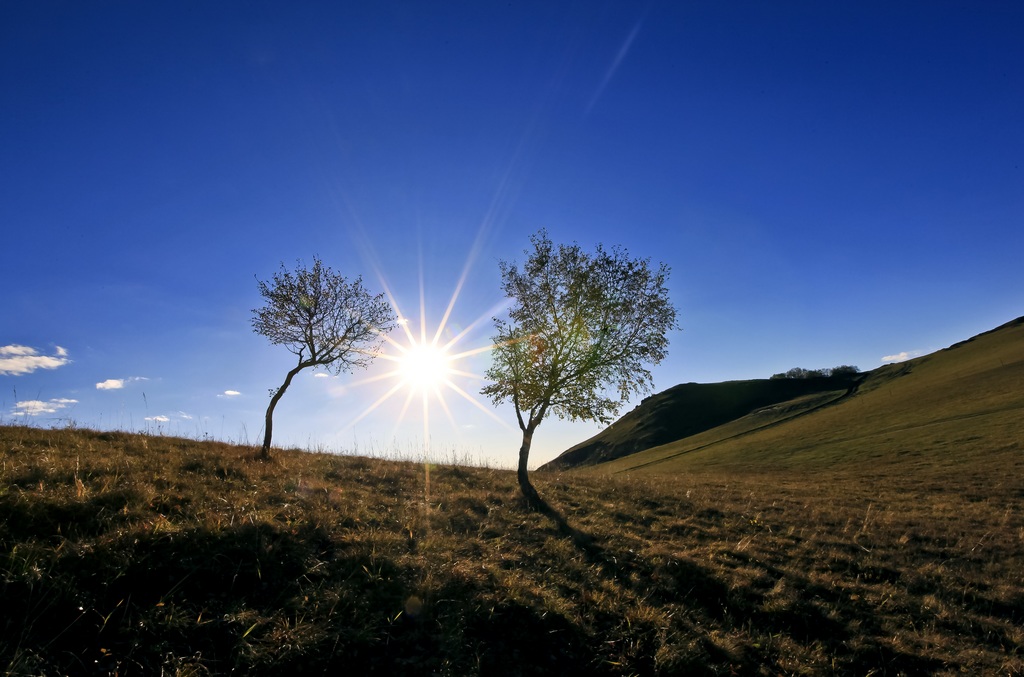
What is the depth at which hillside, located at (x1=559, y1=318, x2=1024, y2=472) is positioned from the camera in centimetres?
4059

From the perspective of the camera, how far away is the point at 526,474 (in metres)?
22.1

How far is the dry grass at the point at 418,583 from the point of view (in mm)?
6852

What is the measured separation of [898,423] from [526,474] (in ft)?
173

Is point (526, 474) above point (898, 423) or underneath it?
above

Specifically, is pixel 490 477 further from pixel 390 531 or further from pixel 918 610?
pixel 918 610

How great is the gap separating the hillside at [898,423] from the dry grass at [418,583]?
27.8m

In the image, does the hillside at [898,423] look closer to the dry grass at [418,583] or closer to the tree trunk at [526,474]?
the dry grass at [418,583]

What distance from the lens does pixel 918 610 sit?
11547 millimetres

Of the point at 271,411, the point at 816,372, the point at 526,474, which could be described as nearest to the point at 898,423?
the point at 526,474

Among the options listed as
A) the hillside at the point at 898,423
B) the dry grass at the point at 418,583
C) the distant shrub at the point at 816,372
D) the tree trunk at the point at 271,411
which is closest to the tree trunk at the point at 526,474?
the dry grass at the point at 418,583

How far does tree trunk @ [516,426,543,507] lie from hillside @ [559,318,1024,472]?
96.1 feet

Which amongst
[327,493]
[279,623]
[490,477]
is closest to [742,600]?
[279,623]

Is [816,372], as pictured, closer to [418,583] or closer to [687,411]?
[687,411]

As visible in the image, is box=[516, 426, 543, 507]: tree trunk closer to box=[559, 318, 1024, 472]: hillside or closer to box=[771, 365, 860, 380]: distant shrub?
box=[559, 318, 1024, 472]: hillside
